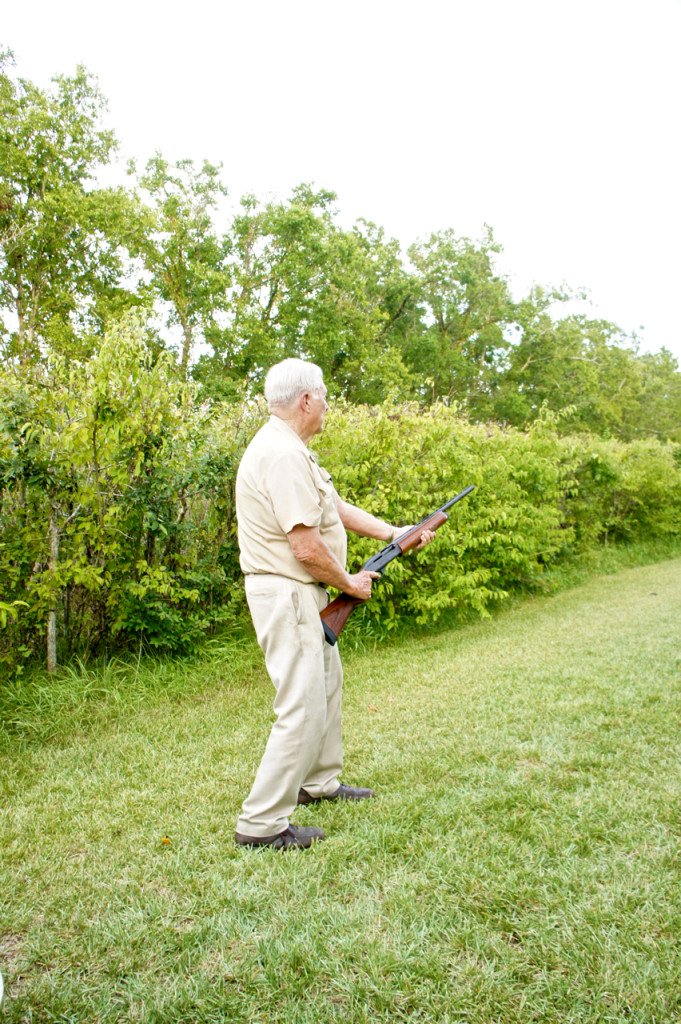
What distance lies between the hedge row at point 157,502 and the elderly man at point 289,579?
4.21 ft

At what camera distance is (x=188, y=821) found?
11.0ft

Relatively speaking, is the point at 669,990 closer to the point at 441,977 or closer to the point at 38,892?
the point at 441,977

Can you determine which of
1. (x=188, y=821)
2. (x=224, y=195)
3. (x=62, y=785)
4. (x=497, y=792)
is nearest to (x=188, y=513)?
(x=62, y=785)

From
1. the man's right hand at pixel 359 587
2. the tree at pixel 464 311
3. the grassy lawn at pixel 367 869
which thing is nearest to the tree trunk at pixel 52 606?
the grassy lawn at pixel 367 869

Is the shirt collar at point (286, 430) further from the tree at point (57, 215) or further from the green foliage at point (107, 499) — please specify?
the tree at point (57, 215)

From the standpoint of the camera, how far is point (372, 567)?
374cm

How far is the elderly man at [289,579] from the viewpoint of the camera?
3053mm

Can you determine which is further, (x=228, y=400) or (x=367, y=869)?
(x=228, y=400)

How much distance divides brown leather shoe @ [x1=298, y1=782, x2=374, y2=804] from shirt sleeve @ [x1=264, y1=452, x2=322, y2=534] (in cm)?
140

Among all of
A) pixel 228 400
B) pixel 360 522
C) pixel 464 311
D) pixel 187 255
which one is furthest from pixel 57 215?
pixel 360 522

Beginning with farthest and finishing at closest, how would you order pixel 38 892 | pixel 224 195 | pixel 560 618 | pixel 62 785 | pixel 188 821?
pixel 224 195, pixel 560 618, pixel 62 785, pixel 188 821, pixel 38 892

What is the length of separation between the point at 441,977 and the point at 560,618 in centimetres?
692

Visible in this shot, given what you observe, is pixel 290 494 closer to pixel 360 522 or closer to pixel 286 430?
pixel 286 430

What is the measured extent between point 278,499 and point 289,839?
1.46m
